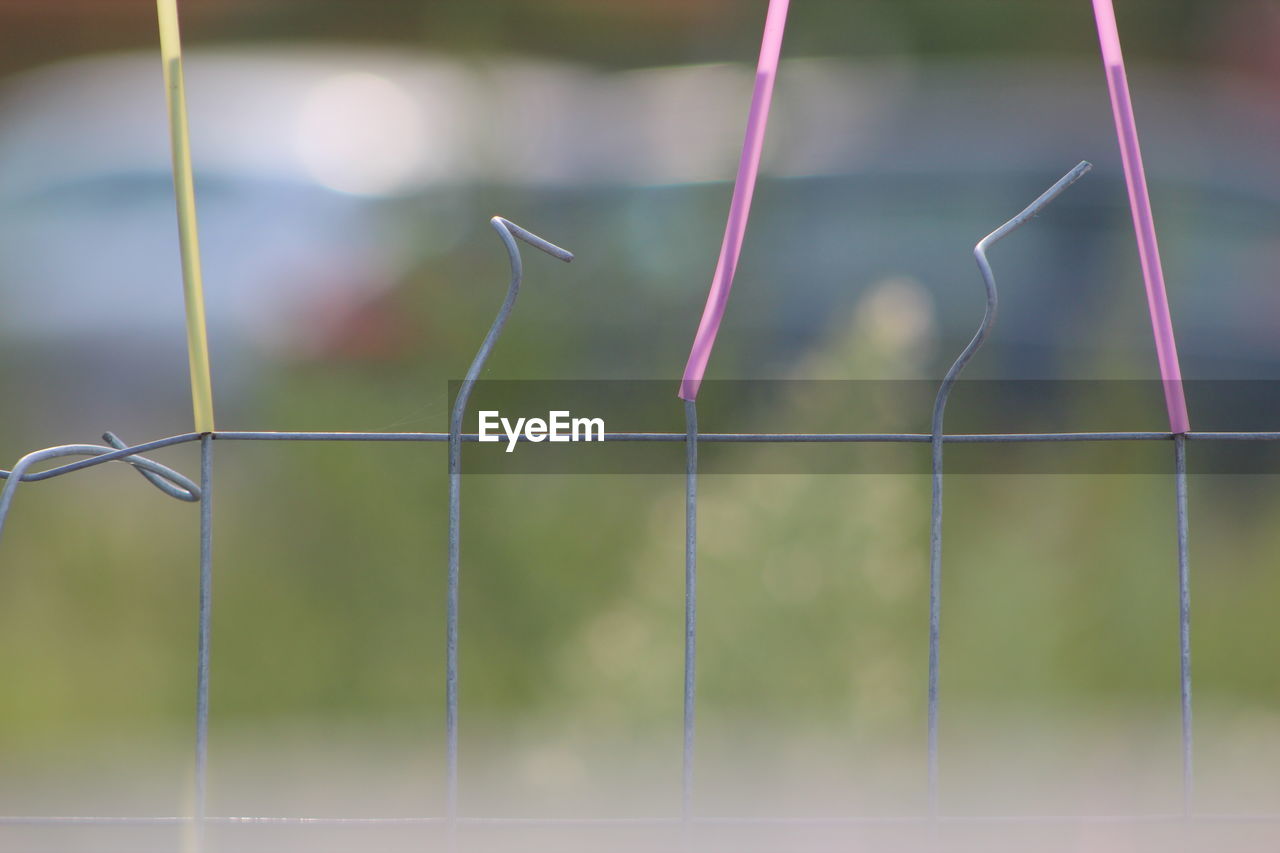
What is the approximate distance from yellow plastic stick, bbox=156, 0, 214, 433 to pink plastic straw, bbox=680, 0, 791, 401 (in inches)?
4.7

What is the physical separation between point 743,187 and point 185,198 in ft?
0.44

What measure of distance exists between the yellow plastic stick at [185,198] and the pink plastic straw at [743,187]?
118 millimetres

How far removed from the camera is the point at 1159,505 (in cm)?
86

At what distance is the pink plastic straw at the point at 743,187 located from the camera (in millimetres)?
266

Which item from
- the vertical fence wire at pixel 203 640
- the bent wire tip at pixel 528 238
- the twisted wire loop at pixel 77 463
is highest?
the bent wire tip at pixel 528 238

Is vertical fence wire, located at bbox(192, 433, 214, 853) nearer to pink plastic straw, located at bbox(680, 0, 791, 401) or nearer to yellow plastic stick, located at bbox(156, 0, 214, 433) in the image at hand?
yellow plastic stick, located at bbox(156, 0, 214, 433)

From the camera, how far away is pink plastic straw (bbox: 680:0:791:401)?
27cm

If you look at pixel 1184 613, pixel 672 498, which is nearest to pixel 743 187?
pixel 1184 613

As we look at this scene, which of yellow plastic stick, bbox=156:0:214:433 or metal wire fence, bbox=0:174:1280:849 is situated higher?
yellow plastic stick, bbox=156:0:214:433

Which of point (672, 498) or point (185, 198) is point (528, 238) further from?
point (672, 498)

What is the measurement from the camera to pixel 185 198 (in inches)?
10.6

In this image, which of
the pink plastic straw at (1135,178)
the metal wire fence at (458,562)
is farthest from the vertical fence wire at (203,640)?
the pink plastic straw at (1135,178)

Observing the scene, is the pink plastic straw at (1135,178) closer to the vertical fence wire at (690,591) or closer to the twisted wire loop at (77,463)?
the vertical fence wire at (690,591)

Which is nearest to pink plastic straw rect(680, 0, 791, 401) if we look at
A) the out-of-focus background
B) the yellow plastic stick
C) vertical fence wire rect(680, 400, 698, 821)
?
vertical fence wire rect(680, 400, 698, 821)
